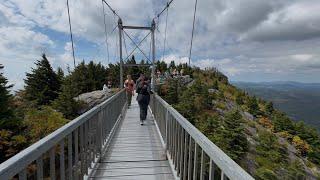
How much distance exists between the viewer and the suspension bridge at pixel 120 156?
260 cm

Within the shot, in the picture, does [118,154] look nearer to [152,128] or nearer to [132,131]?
[132,131]

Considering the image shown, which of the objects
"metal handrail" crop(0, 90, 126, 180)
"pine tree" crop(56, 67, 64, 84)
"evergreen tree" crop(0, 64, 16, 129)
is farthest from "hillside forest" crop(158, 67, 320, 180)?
"pine tree" crop(56, 67, 64, 84)

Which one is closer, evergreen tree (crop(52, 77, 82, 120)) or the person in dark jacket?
the person in dark jacket

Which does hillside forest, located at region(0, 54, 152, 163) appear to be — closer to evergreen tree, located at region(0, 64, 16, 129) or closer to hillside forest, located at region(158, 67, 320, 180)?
evergreen tree, located at region(0, 64, 16, 129)

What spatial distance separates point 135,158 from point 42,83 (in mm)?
35980

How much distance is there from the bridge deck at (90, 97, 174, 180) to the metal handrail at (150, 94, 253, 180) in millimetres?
286

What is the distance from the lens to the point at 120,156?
683 cm

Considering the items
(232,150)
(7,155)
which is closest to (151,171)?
(7,155)

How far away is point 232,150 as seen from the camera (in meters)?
21.5

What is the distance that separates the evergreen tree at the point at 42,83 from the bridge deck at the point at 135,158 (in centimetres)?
3186

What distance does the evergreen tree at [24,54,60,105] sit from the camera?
131 feet

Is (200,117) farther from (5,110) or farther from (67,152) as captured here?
(67,152)

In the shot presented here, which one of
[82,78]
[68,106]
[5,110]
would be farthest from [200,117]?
[82,78]

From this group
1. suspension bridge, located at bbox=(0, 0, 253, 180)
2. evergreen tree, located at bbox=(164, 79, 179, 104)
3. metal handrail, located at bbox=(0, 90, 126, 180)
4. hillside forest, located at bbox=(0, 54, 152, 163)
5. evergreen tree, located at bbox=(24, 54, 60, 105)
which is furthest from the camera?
evergreen tree, located at bbox=(24, 54, 60, 105)
